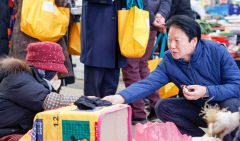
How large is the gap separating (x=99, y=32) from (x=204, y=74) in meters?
1.01

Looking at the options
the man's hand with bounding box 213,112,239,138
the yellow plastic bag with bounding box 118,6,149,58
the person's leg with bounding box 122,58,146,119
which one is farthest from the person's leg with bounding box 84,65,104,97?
the man's hand with bounding box 213,112,239,138

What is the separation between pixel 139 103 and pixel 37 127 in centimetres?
174

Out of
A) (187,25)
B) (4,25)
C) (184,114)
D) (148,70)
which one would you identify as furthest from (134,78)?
(4,25)

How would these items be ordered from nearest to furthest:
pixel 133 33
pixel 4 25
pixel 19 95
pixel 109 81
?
pixel 19 95
pixel 133 33
pixel 109 81
pixel 4 25

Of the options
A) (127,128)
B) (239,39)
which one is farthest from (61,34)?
(239,39)

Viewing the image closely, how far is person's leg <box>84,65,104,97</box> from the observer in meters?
2.91

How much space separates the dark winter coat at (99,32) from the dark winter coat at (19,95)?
75cm

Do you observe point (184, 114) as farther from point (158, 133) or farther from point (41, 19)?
point (41, 19)

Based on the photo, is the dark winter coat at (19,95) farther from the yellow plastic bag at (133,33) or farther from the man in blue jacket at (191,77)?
the yellow plastic bag at (133,33)

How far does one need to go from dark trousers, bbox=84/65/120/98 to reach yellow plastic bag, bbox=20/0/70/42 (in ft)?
1.55

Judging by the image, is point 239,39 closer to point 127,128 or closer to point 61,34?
point 61,34

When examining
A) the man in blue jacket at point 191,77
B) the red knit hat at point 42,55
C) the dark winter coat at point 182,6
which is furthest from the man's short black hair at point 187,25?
the dark winter coat at point 182,6

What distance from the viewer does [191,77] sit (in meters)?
2.39

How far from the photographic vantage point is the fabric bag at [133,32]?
275cm
